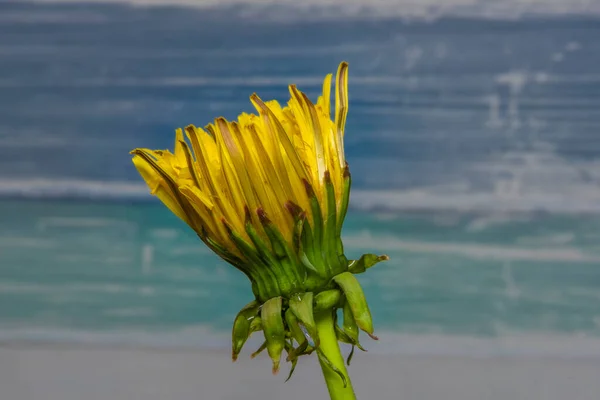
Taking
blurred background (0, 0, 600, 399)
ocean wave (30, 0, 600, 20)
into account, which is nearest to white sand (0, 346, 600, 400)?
blurred background (0, 0, 600, 399)

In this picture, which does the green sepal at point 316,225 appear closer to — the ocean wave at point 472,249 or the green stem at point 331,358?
the green stem at point 331,358

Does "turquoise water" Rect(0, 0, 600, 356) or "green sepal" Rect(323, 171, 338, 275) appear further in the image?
"turquoise water" Rect(0, 0, 600, 356)

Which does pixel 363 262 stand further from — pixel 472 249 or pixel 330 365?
pixel 472 249

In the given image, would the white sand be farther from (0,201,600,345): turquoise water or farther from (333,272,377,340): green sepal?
(333,272,377,340): green sepal

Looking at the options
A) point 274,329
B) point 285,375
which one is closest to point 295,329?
point 274,329

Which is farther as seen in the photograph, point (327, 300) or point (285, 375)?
point (285, 375)

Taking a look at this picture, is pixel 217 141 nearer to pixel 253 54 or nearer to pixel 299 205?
pixel 299 205

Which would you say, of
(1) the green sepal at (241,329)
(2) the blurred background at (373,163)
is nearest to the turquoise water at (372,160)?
(2) the blurred background at (373,163)

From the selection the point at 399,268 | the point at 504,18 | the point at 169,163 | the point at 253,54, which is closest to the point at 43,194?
the point at 253,54
